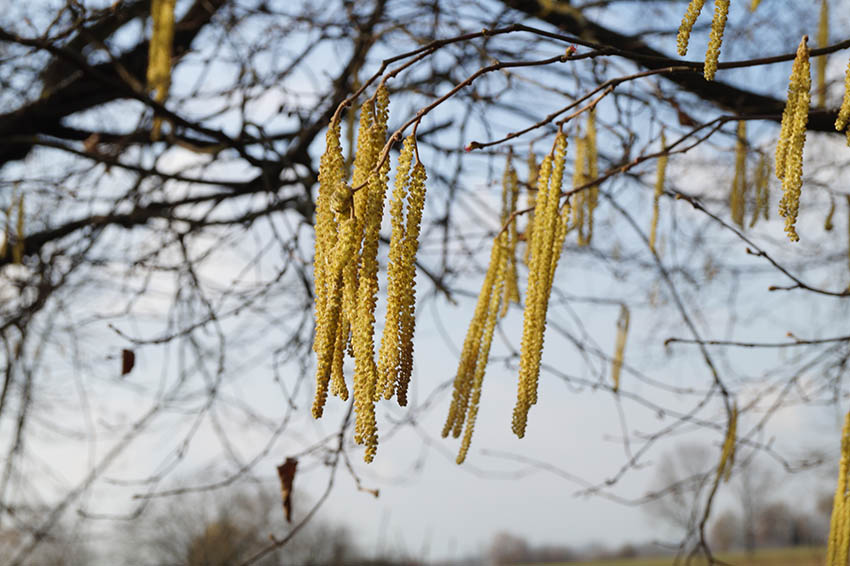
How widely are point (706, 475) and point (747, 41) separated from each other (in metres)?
2.35

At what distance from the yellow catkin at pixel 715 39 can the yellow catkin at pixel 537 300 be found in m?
0.22

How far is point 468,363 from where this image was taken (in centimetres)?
116

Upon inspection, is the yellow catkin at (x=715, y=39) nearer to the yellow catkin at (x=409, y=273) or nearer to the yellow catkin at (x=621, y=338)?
the yellow catkin at (x=409, y=273)

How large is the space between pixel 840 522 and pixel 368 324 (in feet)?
2.92

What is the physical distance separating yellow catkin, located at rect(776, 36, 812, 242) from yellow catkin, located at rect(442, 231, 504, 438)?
0.42 m

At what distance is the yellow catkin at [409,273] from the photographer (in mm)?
868

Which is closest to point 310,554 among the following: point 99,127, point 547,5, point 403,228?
point 99,127

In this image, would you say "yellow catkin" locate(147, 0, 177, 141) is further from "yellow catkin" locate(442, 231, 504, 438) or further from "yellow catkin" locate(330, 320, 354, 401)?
"yellow catkin" locate(330, 320, 354, 401)

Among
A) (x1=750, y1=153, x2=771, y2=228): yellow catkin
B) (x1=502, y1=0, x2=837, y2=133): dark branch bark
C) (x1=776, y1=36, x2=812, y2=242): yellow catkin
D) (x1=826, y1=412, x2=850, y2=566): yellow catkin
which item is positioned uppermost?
(x1=502, y1=0, x2=837, y2=133): dark branch bark

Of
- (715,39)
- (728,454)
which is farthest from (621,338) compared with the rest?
(715,39)

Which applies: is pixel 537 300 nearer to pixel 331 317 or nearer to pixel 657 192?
pixel 331 317

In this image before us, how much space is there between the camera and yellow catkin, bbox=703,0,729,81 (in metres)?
0.90

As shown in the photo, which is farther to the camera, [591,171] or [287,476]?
[287,476]

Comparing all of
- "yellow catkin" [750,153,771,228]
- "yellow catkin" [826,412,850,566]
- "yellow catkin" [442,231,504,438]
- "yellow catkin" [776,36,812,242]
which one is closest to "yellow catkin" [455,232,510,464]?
"yellow catkin" [442,231,504,438]
